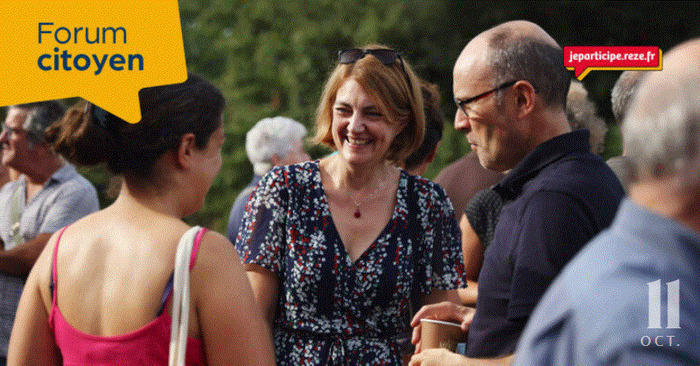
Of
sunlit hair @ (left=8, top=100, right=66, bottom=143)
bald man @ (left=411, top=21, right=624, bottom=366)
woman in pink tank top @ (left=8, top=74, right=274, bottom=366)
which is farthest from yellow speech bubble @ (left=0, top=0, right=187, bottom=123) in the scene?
bald man @ (left=411, top=21, right=624, bottom=366)

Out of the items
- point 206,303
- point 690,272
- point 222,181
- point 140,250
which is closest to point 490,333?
point 206,303

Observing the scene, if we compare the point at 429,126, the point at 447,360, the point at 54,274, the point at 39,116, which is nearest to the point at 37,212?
the point at 39,116

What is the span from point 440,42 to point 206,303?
9609 mm

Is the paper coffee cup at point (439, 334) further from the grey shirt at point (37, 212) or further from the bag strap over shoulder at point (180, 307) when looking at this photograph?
the grey shirt at point (37, 212)

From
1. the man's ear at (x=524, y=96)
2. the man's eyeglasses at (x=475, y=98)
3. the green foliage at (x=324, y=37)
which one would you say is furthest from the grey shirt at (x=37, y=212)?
the green foliage at (x=324, y=37)

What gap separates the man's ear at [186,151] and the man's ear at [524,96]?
95 centimetres

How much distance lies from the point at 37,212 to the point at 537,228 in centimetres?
323

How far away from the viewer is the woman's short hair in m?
2.07

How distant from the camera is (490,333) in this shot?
2.17 m

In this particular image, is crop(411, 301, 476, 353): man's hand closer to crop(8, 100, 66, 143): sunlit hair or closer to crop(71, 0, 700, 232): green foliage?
crop(8, 100, 66, 143): sunlit hair

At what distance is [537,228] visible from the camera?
2020 millimetres

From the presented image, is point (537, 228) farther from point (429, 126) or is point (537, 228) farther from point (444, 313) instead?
point (429, 126)

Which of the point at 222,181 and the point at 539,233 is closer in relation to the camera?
the point at 539,233

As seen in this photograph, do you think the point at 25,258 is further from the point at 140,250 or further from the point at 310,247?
the point at 140,250
